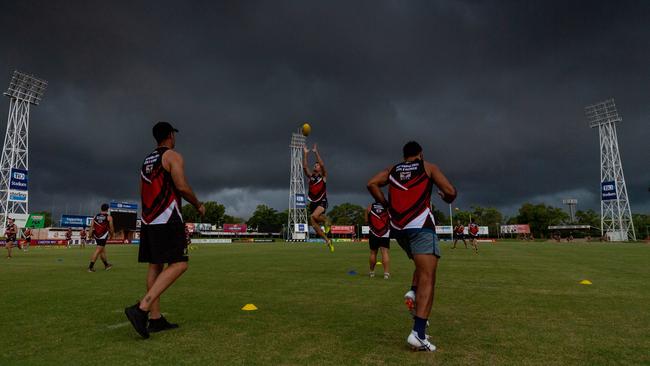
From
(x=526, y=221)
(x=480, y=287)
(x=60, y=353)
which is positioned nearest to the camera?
(x=60, y=353)

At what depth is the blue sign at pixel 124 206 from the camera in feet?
253

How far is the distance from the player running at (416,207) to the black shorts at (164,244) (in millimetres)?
2459

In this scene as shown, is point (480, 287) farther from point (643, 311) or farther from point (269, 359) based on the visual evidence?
point (269, 359)

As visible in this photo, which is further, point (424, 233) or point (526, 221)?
point (526, 221)

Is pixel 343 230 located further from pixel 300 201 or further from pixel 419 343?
pixel 419 343

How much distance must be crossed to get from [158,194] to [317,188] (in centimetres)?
855

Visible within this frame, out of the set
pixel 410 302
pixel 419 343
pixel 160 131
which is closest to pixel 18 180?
pixel 160 131

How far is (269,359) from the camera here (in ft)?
11.6

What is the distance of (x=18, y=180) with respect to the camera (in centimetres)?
5991

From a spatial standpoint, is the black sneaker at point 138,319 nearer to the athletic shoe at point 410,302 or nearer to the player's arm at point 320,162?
the athletic shoe at point 410,302

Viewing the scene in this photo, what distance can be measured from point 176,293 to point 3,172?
7130cm

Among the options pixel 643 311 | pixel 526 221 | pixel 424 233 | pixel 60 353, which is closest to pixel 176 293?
pixel 60 353

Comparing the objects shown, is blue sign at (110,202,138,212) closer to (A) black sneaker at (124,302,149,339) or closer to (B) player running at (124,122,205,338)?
(B) player running at (124,122,205,338)

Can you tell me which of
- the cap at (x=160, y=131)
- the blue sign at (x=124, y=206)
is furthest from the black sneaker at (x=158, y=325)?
the blue sign at (x=124, y=206)
